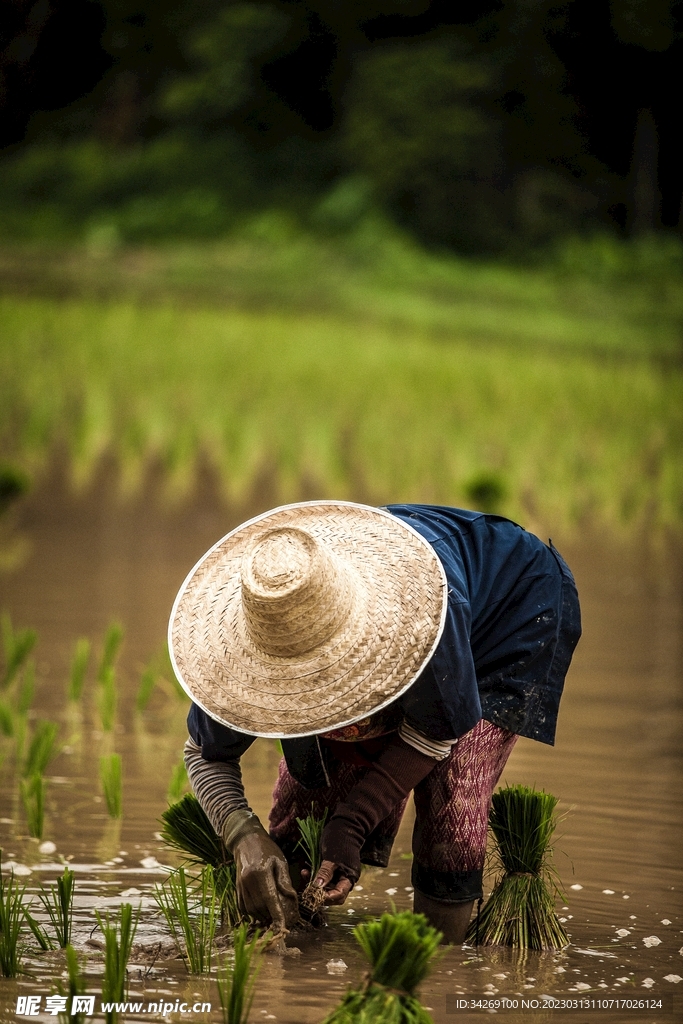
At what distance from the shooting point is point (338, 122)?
14461mm

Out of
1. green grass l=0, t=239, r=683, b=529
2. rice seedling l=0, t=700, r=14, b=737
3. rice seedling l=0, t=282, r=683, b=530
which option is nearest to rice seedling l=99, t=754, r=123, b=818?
rice seedling l=0, t=700, r=14, b=737

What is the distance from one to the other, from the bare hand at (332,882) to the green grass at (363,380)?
4621 mm

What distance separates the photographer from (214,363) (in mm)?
10672

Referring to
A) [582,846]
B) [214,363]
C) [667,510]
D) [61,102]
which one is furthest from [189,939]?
[61,102]

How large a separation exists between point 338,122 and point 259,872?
→ 13276 millimetres

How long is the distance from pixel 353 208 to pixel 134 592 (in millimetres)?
8132

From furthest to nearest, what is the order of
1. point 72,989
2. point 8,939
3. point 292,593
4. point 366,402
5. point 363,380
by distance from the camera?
point 363,380 → point 366,402 → point 8,939 → point 292,593 → point 72,989

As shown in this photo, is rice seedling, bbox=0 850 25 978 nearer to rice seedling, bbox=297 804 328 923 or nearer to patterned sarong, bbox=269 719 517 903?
rice seedling, bbox=297 804 328 923

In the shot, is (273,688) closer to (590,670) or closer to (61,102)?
(590,670)

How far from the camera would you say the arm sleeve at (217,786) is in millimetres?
2156

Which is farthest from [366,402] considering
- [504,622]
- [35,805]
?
[504,622]

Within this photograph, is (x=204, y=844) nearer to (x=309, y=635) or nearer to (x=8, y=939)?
(x=8, y=939)

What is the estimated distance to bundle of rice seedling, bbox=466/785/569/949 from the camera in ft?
7.67

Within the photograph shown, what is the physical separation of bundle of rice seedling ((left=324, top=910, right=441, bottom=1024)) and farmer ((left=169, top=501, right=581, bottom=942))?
0.31 metres
